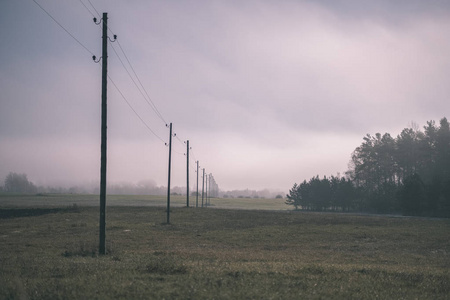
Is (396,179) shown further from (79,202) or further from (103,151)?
(103,151)

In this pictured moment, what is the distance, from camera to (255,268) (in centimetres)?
1401

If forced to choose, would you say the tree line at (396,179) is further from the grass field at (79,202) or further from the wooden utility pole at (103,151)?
the wooden utility pole at (103,151)

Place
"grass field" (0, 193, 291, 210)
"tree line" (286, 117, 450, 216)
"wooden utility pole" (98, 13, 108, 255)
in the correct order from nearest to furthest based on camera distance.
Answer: "wooden utility pole" (98, 13, 108, 255)
"tree line" (286, 117, 450, 216)
"grass field" (0, 193, 291, 210)

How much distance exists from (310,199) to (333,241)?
88.1 m

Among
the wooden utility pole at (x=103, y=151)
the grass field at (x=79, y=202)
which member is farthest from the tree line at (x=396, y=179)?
the wooden utility pole at (x=103, y=151)

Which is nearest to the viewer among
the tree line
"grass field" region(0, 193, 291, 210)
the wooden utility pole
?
the wooden utility pole

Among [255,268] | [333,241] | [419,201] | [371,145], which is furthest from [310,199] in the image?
[255,268]

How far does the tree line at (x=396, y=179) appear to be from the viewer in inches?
2908

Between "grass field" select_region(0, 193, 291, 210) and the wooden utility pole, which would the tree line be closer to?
"grass field" select_region(0, 193, 291, 210)

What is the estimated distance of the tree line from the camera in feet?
242

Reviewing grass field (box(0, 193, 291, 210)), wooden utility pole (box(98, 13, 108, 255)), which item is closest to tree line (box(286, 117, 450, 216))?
grass field (box(0, 193, 291, 210))

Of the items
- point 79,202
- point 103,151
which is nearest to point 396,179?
point 79,202

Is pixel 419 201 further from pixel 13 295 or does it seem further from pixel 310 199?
pixel 13 295

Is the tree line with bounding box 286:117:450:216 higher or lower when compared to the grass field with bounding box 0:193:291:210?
higher
